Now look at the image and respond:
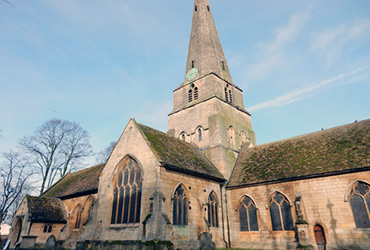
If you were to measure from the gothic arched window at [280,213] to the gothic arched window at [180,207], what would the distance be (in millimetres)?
6232

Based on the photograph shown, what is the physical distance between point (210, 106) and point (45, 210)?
18697 millimetres

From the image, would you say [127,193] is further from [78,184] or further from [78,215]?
[78,184]

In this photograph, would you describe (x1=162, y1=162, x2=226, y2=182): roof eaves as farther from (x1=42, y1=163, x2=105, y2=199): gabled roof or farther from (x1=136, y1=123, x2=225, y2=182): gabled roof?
(x1=42, y1=163, x2=105, y2=199): gabled roof

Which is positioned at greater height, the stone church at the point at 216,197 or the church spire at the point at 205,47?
the church spire at the point at 205,47

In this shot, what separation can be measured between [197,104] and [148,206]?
1459 cm

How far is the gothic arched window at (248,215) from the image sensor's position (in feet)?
A: 58.0

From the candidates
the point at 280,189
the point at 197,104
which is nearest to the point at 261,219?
the point at 280,189

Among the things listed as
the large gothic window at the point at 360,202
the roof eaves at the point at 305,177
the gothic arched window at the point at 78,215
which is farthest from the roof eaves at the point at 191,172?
the gothic arched window at the point at 78,215

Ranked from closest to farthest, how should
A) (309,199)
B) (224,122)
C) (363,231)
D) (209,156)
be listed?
1. (363,231)
2. (309,199)
3. (209,156)
4. (224,122)

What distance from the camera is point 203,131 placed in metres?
24.8

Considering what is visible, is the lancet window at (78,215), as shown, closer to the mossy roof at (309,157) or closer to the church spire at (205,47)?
the mossy roof at (309,157)

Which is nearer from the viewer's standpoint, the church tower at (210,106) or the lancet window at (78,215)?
the lancet window at (78,215)

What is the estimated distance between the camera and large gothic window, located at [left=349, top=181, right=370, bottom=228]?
45.3ft

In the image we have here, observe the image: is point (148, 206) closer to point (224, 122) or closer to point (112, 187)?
point (112, 187)
